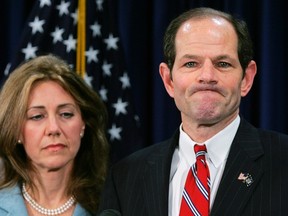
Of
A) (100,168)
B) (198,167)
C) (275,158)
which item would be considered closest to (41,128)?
(100,168)

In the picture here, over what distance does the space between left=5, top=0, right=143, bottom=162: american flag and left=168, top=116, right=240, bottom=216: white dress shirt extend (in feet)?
2.64

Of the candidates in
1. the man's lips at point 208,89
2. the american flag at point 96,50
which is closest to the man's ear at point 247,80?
the man's lips at point 208,89

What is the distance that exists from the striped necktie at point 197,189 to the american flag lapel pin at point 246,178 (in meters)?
0.08

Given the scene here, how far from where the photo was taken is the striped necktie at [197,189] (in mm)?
1503

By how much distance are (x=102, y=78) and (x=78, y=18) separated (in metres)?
0.24

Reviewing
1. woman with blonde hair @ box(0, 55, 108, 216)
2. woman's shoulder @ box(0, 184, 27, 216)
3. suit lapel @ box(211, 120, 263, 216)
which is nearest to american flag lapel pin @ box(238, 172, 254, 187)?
suit lapel @ box(211, 120, 263, 216)

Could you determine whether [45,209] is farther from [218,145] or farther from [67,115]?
[218,145]

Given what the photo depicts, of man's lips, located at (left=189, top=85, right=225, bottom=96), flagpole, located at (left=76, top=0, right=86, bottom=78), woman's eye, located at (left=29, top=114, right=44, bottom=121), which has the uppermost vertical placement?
flagpole, located at (left=76, top=0, right=86, bottom=78)

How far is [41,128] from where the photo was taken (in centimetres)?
188

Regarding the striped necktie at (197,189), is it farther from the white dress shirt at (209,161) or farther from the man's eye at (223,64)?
the man's eye at (223,64)

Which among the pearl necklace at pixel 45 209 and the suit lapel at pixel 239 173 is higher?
the suit lapel at pixel 239 173

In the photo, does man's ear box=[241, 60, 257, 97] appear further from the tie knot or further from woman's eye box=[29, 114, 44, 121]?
woman's eye box=[29, 114, 44, 121]

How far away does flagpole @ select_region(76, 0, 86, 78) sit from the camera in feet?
7.95

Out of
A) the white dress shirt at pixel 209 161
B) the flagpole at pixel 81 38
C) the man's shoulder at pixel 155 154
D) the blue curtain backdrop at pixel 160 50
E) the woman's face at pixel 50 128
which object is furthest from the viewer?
the blue curtain backdrop at pixel 160 50
